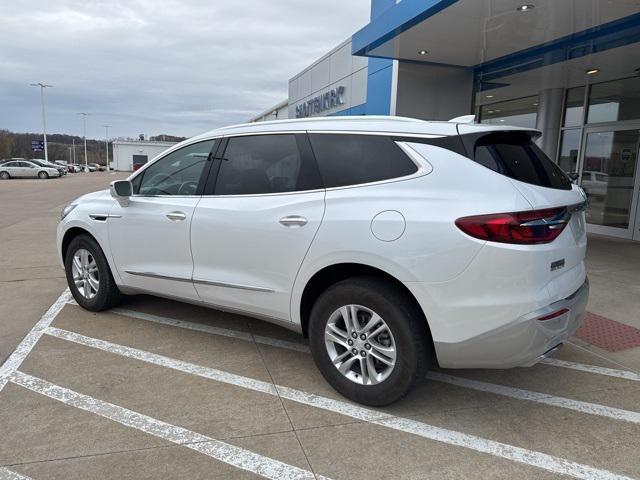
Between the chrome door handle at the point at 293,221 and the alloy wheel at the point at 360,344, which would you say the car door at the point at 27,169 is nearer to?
the chrome door handle at the point at 293,221

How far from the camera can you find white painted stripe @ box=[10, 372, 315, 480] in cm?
262

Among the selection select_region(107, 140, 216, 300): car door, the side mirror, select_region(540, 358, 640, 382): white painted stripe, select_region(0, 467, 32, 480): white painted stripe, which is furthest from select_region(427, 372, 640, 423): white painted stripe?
the side mirror

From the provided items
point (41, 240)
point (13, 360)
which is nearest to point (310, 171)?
point (13, 360)

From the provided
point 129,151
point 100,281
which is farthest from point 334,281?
point 129,151

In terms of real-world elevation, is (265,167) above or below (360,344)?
above

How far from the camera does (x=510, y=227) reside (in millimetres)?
→ 2660

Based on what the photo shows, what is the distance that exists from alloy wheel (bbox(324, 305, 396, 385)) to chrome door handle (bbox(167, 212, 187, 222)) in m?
1.54

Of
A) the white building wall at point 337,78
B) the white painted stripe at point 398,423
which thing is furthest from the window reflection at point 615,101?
the white painted stripe at point 398,423

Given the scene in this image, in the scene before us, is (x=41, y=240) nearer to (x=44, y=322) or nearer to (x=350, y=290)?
(x=44, y=322)

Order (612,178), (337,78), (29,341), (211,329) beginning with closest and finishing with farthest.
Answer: (29,341)
(211,329)
(612,178)
(337,78)

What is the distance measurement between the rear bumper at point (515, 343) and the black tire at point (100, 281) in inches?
131

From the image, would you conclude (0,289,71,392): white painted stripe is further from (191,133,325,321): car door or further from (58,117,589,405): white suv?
(191,133,325,321): car door

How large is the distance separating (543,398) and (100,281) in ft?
13.0

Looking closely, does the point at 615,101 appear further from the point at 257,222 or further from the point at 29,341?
the point at 29,341
